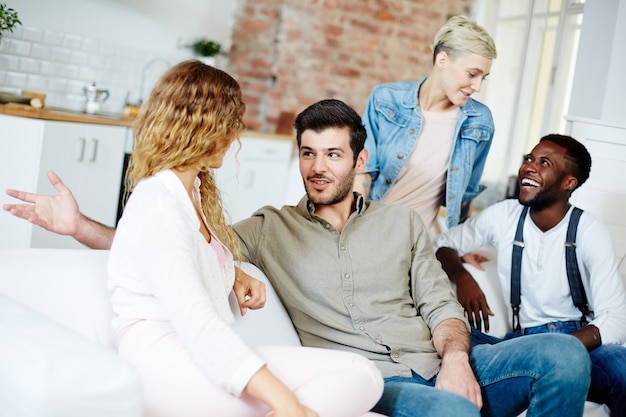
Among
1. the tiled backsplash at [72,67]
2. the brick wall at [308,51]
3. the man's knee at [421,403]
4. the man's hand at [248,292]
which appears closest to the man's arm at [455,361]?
the man's knee at [421,403]

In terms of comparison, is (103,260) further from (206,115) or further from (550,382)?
(550,382)

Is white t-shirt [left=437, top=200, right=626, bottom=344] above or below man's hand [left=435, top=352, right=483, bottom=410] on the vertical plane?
above

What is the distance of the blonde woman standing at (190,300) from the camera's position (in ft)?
4.56

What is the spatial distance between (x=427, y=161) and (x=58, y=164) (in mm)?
1923

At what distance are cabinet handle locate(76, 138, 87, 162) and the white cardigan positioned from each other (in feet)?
8.19

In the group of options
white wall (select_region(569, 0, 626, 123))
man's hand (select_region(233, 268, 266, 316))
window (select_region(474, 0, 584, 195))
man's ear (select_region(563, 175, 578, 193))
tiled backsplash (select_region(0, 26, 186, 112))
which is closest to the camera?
man's hand (select_region(233, 268, 266, 316))

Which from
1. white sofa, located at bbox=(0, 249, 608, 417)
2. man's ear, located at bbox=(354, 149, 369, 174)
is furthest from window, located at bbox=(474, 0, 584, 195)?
white sofa, located at bbox=(0, 249, 608, 417)

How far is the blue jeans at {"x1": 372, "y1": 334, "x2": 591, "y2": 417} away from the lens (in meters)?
1.78

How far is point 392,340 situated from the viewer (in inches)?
82.6

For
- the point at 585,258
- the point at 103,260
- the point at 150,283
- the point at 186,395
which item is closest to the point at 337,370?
the point at 186,395

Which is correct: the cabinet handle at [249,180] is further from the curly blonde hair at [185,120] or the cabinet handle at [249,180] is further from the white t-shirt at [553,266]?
the curly blonde hair at [185,120]

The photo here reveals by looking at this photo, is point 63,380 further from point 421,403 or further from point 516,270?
point 516,270

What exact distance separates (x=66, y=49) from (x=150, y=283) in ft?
11.5

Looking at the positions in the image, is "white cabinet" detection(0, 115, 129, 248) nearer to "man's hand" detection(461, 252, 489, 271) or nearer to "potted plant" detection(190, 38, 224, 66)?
"potted plant" detection(190, 38, 224, 66)
